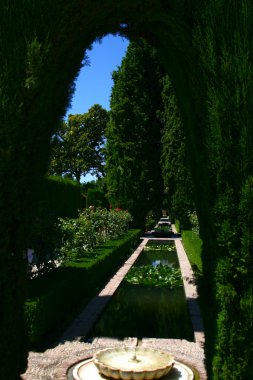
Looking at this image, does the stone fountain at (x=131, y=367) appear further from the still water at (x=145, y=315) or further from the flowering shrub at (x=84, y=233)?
the flowering shrub at (x=84, y=233)

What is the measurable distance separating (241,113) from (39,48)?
5.26 feet

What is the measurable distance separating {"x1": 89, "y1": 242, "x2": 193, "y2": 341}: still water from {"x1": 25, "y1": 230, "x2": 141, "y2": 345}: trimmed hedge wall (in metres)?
0.67

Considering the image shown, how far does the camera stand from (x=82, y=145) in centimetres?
4722

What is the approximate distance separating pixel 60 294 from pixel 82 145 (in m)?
40.8

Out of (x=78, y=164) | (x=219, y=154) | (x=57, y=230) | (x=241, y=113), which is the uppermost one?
(x=78, y=164)

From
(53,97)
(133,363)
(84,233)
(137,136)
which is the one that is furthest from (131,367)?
(137,136)

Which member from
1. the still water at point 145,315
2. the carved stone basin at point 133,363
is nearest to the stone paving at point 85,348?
the still water at point 145,315

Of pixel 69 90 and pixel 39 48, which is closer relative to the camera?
pixel 39 48

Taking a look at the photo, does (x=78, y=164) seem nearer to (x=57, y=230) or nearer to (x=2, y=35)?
(x=57, y=230)

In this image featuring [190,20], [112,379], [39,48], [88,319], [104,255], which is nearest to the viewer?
[39,48]

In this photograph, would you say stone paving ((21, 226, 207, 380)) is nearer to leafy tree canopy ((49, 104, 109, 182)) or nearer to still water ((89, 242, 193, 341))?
still water ((89, 242, 193, 341))

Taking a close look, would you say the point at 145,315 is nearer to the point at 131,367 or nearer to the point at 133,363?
the point at 133,363

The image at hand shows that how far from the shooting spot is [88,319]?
7605 millimetres

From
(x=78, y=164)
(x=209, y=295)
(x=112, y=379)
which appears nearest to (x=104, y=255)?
(x=112, y=379)
